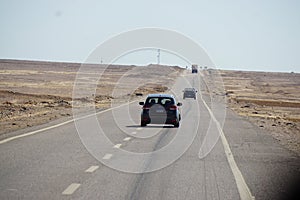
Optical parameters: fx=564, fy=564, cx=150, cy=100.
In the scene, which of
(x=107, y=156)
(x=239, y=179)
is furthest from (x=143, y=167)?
(x=239, y=179)

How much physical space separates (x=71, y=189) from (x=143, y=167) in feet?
11.4

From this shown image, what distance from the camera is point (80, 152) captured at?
15617 millimetres

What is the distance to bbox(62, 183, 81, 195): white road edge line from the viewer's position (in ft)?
31.5

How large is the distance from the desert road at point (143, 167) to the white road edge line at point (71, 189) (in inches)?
0.7

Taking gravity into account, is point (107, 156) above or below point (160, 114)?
below

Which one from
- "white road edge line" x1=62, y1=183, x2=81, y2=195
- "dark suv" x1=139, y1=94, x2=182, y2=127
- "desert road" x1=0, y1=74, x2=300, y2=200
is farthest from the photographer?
"dark suv" x1=139, y1=94, x2=182, y2=127

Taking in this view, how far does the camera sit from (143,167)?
43.1 feet

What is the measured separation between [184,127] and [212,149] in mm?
9180

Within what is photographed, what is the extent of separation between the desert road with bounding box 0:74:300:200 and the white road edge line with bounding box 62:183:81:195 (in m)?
0.02

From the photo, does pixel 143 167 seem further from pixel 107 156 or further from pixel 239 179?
pixel 239 179

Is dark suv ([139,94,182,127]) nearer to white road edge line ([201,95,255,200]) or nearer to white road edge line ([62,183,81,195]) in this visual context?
white road edge line ([201,95,255,200])

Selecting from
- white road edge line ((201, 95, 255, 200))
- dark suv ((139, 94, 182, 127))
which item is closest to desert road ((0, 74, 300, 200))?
white road edge line ((201, 95, 255, 200))

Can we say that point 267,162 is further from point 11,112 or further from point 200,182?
point 11,112

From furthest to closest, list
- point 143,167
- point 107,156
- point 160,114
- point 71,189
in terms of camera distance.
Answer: point 160,114
point 107,156
point 143,167
point 71,189
